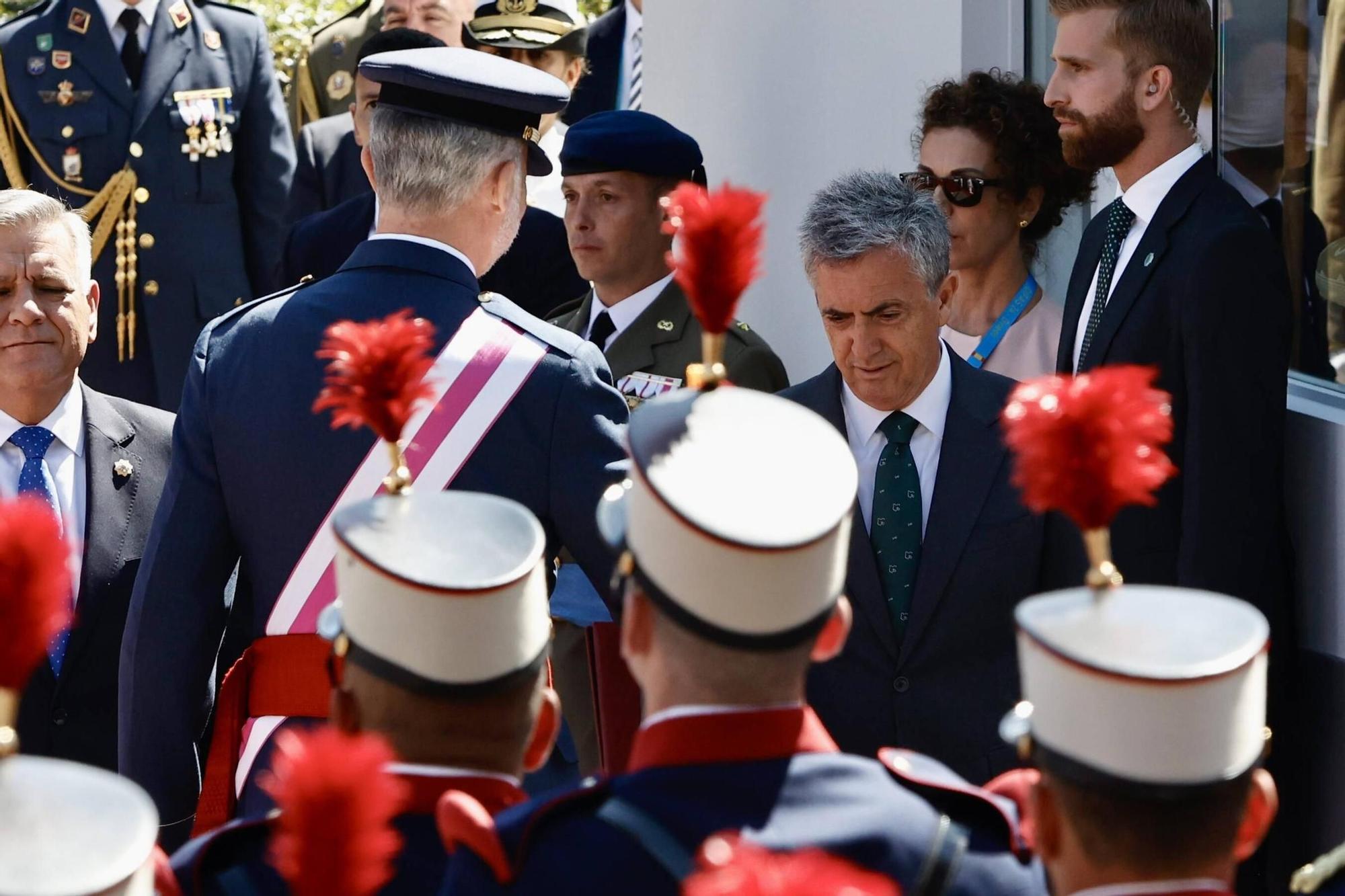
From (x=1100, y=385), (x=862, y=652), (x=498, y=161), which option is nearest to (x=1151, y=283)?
(x=862, y=652)

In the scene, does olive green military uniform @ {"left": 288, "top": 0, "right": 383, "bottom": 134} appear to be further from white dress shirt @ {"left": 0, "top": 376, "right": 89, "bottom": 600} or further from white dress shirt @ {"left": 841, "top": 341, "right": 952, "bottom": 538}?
white dress shirt @ {"left": 841, "top": 341, "right": 952, "bottom": 538}

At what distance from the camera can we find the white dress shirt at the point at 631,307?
16.5 feet

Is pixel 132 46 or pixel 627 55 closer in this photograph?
pixel 132 46

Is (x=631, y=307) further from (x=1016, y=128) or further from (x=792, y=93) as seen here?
(x=792, y=93)

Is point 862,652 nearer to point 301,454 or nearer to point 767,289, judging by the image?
point 301,454

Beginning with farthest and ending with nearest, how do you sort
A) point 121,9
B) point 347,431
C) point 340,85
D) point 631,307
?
point 340,85
point 121,9
point 631,307
point 347,431

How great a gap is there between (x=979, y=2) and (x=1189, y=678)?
3702mm

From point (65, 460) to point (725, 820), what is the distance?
2.42 metres

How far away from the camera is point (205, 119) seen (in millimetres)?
7078

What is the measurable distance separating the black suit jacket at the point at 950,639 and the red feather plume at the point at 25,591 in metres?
1.99

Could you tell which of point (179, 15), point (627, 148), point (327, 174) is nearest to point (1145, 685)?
point (627, 148)

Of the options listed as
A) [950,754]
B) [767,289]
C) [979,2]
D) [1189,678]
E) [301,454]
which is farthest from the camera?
[767,289]

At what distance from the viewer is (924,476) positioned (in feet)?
12.6

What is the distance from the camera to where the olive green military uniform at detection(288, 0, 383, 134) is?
8.32 m
